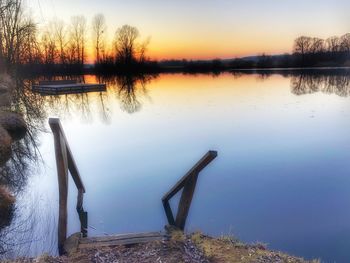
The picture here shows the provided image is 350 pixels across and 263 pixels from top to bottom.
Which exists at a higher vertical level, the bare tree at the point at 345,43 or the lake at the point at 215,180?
the bare tree at the point at 345,43

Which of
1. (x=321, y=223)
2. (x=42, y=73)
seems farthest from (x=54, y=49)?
(x=321, y=223)

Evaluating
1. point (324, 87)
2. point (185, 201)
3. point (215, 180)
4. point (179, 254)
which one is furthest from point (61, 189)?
point (324, 87)

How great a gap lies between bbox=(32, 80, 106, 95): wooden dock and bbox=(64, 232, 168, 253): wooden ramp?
124 feet

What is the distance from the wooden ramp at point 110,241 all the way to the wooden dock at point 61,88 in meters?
37.7

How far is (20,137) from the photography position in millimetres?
18062

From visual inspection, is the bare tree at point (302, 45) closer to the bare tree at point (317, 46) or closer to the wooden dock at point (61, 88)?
the bare tree at point (317, 46)

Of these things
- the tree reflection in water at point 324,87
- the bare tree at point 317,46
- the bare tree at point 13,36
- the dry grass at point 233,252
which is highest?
the bare tree at point 317,46

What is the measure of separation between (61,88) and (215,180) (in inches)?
1349

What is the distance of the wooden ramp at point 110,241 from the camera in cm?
562

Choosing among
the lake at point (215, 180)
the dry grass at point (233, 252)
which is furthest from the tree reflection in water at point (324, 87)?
the dry grass at point (233, 252)

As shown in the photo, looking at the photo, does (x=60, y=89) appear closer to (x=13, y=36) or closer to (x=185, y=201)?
(x=13, y=36)

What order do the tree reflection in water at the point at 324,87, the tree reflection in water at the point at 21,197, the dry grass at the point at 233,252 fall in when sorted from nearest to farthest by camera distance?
the dry grass at the point at 233,252 < the tree reflection in water at the point at 21,197 < the tree reflection in water at the point at 324,87

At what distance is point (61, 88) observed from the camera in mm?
41031

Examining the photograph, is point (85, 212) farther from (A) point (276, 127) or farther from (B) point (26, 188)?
(A) point (276, 127)
